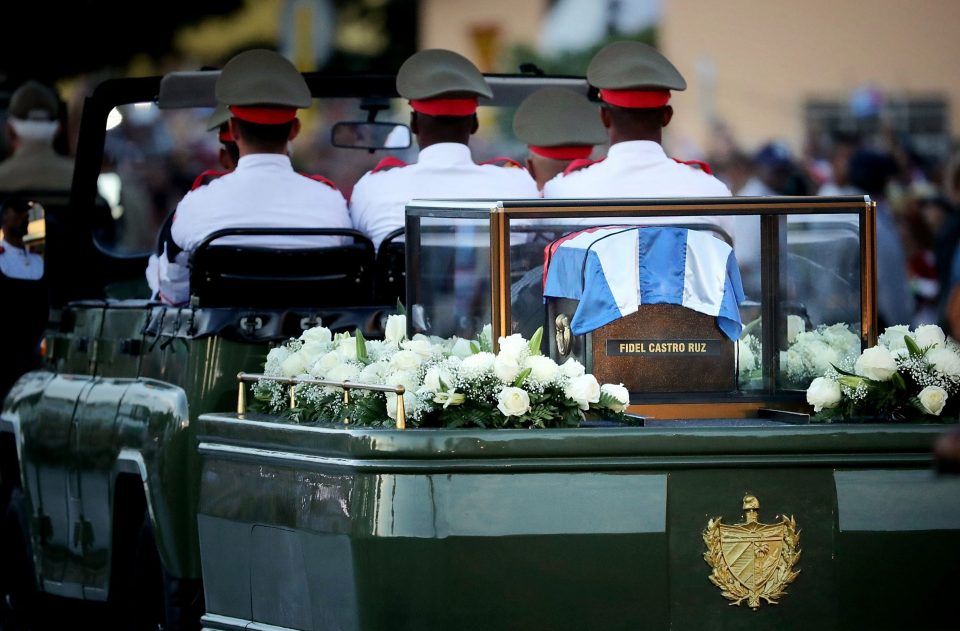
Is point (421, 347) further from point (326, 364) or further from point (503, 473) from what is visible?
point (503, 473)

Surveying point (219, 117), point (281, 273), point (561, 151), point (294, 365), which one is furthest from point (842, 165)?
point (294, 365)

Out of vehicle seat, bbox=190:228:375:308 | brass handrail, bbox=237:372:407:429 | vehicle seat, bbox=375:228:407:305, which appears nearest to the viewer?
brass handrail, bbox=237:372:407:429

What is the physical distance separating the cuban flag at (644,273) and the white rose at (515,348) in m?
0.33

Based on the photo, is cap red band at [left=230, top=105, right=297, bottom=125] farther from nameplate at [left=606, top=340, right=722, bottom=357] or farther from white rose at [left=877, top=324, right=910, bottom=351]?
white rose at [left=877, top=324, right=910, bottom=351]

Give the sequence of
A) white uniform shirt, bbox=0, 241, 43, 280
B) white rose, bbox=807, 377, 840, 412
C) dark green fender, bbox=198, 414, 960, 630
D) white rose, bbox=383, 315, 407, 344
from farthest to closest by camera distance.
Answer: white uniform shirt, bbox=0, 241, 43, 280, white rose, bbox=383, 315, 407, 344, white rose, bbox=807, 377, 840, 412, dark green fender, bbox=198, 414, 960, 630

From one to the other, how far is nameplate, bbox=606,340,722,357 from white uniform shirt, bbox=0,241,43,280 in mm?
3476

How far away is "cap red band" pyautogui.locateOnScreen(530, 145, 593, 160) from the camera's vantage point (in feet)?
29.3

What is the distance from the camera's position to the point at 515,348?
5.96 meters

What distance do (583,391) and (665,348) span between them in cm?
52

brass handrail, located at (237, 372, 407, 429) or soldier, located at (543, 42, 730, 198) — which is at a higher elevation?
soldier, located at (543, 42, 730, 198)

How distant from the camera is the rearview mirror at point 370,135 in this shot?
8758 millimetres

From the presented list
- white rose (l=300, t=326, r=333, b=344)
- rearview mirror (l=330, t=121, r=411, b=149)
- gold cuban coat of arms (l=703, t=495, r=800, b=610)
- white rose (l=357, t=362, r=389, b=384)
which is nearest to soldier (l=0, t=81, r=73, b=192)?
rearview mirror (l=330, t=121, r=411, b=149)

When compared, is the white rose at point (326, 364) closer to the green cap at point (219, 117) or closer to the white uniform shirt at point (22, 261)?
the green cap at point (219, 117)

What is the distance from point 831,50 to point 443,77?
22.4 metres
